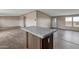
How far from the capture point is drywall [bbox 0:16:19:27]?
0.66 meters

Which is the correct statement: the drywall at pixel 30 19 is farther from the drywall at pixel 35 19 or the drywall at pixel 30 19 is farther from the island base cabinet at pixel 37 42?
the island base cabinet at pixel 37 42

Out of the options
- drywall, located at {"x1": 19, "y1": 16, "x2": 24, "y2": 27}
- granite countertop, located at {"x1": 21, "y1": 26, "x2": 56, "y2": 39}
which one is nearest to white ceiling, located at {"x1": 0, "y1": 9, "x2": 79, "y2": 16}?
drywall, located at {"x1": 19, "y1": 16, "x2": 24, "y2": 27}

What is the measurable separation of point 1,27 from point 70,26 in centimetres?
Answer: 58

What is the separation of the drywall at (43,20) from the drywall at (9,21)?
0.19m

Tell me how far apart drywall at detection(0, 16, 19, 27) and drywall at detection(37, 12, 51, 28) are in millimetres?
191

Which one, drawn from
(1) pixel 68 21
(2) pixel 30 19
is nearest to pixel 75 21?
(1) pixel 68 21

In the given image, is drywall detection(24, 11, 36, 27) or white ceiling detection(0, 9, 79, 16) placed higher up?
white ceiling detection(0, 9, 79, 16)

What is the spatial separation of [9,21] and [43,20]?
0.30m

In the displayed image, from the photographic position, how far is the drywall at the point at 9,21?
0.66 m

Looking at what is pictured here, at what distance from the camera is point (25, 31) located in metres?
0.71

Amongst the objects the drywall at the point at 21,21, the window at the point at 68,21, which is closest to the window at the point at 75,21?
the window at the point at 68,21

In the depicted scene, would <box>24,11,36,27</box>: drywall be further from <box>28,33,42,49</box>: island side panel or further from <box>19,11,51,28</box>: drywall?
<box>28,33,42,49</box>: island side panel
